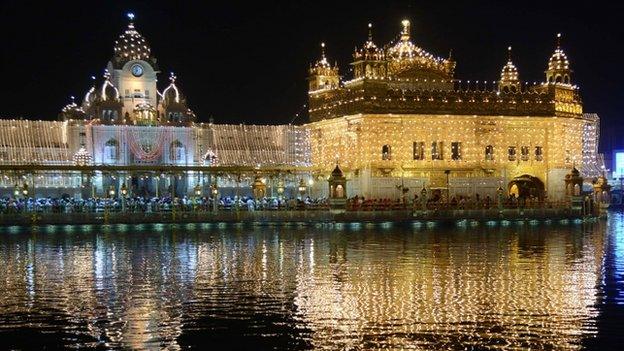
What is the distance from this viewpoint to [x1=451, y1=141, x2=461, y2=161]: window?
59906 millimetres

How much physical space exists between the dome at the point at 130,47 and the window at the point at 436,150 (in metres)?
26.7

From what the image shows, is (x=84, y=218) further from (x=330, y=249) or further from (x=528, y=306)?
(x=528, y=306)

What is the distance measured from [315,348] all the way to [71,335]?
15.4 feet

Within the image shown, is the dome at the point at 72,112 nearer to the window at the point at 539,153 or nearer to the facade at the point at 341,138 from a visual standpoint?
the facade at the point at 341,138

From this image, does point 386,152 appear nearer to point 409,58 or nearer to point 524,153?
point 409,58

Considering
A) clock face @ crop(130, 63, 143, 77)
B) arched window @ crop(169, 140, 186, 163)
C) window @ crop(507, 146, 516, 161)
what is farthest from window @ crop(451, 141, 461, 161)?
clock face @ crop(130, 63, 143, 77)

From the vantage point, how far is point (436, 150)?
5941 centimetres

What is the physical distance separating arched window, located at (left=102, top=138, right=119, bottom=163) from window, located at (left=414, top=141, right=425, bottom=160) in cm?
2354

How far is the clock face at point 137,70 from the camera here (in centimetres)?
7419

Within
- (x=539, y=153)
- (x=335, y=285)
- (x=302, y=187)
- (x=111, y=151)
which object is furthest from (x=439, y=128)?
(x=335, y=285)

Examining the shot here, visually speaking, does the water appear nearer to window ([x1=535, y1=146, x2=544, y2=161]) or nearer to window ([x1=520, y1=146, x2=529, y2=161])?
window ([x1=520, y1=146, x2=529, y2=161])

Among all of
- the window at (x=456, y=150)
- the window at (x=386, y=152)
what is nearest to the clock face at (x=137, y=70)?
the window at (x=386, y=152)

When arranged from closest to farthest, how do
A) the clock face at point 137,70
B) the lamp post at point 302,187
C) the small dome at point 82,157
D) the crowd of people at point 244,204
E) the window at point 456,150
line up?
the crowd of people at point 244,204
the window at point 456,150
the lamp post at point 302,187
the small dome at point 82,157
the clock face at point 137,70

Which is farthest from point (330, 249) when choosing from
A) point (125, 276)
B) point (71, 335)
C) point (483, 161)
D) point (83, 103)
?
point (83, 103)
